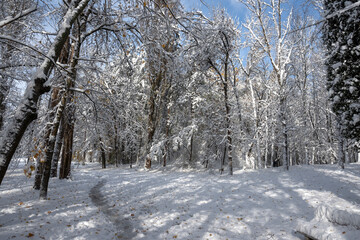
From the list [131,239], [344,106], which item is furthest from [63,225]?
[344,106]

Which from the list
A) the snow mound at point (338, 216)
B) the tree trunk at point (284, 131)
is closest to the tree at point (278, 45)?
the tree trunk at point (284, 131)

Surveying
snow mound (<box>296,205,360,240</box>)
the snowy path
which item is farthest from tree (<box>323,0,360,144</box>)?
the snowy path

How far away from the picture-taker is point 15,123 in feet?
9.97

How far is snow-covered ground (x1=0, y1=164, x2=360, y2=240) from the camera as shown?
508cm

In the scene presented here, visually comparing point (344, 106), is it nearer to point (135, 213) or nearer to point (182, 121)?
point (135, 213)

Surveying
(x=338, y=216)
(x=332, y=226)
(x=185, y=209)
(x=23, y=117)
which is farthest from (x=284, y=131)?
(x=23, y=117)

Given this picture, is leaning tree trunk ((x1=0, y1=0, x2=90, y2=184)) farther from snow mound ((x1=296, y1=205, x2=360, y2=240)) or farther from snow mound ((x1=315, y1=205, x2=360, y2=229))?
snow mound ((x1=315, y1=205, x2=360, y2=229))

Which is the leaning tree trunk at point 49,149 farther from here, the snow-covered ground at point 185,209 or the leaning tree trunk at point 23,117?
the leaning tree trunk at point 23,117

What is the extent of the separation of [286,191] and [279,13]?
1166 centimetres

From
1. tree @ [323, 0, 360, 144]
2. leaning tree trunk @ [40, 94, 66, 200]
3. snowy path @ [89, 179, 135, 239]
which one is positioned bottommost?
snowy path @ [89, 179, 135, 239]

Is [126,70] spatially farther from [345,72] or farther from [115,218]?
[345,72]

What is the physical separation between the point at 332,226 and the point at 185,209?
4137mm

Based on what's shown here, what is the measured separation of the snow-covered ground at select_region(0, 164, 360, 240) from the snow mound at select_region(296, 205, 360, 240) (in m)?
0.03

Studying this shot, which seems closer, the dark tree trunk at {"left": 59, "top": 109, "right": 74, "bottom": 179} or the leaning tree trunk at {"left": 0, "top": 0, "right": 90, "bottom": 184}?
the leaning tree trunk at {"left": 0, "top": 0, "right": 90, "bottom": 184}
